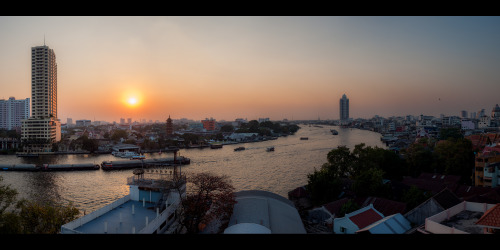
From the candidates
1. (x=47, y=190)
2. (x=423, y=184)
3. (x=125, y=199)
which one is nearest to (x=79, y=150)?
(x=47, y=190)

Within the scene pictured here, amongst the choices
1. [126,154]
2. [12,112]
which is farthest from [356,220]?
[12,112]

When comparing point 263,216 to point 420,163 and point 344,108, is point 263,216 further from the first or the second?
point 344,108

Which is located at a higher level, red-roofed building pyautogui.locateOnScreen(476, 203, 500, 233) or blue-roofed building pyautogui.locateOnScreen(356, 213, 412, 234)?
red-roofed building pyautogui.locateOnScreen(476, 203, 500, 233)

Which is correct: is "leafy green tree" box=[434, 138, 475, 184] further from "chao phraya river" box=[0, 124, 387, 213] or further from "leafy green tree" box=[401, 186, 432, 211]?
"chao phraya river" box=[0, 124, 387, 213]

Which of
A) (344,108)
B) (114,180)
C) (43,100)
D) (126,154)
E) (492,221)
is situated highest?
(344,108)

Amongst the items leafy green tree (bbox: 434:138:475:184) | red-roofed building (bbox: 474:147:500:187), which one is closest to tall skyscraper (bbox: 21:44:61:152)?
leafy green tree (bbox: 434:138:475:184)

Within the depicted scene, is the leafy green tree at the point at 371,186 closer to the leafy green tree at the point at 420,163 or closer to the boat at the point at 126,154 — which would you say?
the leafy green tree at the point at 420,163
